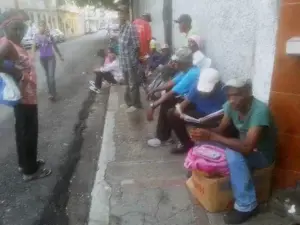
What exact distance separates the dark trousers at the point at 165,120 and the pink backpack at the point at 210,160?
4.66 feet

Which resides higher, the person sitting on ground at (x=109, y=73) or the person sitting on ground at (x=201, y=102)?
the person sitting on ground at (x=201, y=102)

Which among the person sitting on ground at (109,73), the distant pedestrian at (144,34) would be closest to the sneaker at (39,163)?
the distant pedestrian at (144,34)

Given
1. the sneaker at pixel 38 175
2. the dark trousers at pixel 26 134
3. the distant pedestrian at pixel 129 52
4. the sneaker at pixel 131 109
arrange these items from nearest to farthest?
the dark trousers at pixel 26 134, the sneaker at pixel 38 175, the distant pedestrian at pixel 129 52, the sneaker at pixel 131 109

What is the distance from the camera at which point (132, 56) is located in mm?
5961

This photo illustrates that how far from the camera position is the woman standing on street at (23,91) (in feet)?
10.5

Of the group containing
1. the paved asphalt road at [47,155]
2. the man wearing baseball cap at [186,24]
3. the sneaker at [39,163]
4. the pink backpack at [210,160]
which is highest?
the man wearing baseball cap at [186,24]

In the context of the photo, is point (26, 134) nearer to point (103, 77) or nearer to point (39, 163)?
point (39, 163)

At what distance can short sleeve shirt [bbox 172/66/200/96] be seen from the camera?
386 cm

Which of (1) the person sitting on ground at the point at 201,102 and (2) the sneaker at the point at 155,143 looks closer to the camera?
(1) the person sitting on ground at the point at 201,102

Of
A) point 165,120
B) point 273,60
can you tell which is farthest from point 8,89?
point 273,60

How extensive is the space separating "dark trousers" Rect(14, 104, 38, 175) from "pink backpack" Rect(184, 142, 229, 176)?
181 centimetres

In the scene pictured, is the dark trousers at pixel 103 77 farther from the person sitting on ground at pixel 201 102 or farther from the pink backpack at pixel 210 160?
the pink backpack at pixel 210 160

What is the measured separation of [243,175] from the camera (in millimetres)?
2592

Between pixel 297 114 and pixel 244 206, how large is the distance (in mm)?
858
